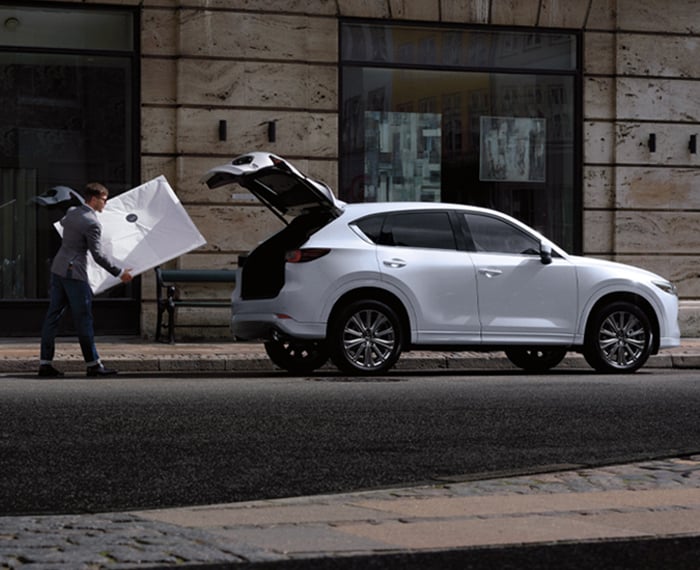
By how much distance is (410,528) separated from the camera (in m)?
5.81

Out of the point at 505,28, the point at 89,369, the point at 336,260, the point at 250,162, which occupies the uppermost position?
the point at 505,28

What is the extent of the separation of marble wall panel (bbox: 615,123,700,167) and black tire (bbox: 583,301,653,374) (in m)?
6.18

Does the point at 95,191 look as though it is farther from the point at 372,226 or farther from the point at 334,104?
the point at 334,104

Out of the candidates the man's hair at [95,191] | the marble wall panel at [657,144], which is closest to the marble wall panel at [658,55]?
the marble wall panel at [657,144]

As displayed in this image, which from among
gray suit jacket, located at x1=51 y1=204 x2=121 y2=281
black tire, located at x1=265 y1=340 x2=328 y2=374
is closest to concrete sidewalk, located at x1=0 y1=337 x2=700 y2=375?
black tire, located at x1=265 y1=340 x2=328 y2=374

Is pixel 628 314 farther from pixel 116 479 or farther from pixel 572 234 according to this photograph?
pixel 116 479

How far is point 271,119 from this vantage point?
19.0m

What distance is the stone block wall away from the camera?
18.7m

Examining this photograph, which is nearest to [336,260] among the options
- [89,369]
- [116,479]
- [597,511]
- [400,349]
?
[400,349]

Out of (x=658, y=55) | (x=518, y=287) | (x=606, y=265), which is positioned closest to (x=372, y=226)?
(x=518, y=287)

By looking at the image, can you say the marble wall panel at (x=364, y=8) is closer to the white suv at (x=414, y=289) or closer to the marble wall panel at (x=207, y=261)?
the marble wall panel at (x=207, y=261)

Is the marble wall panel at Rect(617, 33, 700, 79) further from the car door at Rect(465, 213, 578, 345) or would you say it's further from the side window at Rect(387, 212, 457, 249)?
the side window at Rect(387, 212, 457, 249)

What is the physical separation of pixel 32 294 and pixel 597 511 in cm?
1331

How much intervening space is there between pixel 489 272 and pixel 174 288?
17.9 ft
